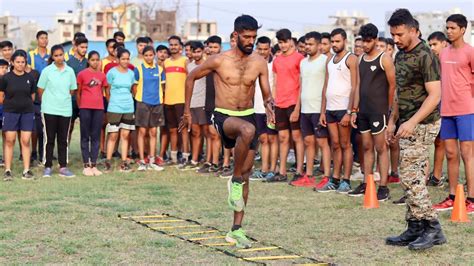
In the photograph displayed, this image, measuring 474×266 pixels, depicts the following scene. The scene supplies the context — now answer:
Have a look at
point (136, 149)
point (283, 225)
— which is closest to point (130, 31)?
point (136, 149)

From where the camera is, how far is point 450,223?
10039mm

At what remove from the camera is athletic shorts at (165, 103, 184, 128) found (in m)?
15.9

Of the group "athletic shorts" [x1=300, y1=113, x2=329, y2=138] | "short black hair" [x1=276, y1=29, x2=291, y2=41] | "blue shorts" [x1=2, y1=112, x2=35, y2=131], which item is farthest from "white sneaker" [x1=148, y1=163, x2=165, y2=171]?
"short black hair" [x1=276, y1=29, x2=291, y2=41]

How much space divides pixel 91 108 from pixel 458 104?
678cm

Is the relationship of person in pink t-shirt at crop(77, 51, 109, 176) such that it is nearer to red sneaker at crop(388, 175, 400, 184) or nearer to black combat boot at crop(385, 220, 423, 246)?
red sneaker at crop(388, 175, 400, 184)

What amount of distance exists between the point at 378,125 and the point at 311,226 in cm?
243

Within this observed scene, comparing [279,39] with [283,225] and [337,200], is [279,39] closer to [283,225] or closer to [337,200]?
[337,200]

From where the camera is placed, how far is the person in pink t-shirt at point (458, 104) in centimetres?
1084

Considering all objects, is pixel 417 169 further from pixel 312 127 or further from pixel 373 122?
pixel 312 127

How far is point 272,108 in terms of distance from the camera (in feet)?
30.9

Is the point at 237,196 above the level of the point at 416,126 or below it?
below

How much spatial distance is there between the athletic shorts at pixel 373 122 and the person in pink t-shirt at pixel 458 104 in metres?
0.90

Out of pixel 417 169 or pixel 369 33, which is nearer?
pixel 417 169

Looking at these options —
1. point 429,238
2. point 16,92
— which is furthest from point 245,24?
point 16,92
